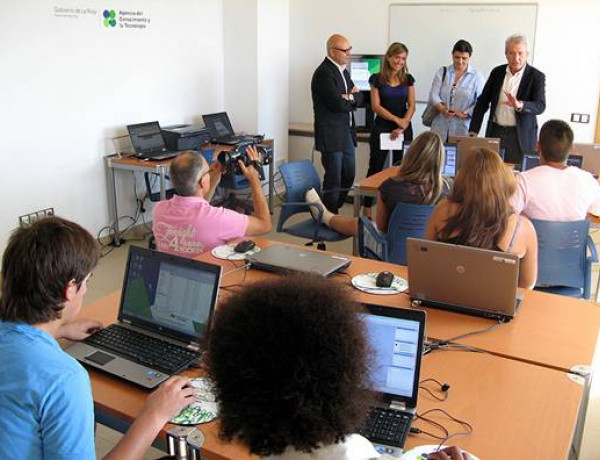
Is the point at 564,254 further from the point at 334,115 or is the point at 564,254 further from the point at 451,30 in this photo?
the point at 451,30

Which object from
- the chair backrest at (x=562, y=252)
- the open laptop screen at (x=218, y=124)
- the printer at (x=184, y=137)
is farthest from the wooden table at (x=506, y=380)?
the open laptop screen at (x=218, y=124)

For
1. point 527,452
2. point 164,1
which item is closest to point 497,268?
point 527,452

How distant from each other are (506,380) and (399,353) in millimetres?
383

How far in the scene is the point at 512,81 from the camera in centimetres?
502

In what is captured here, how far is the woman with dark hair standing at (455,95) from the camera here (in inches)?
216

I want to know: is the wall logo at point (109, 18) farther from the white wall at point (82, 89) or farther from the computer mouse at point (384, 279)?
the computer mouse at point (384, 279)

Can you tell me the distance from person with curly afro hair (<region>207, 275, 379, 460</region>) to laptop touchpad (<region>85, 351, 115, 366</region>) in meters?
0.95

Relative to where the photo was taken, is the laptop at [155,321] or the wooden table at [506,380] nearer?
the wooden table at [506,380]

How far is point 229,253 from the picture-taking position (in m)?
2.68

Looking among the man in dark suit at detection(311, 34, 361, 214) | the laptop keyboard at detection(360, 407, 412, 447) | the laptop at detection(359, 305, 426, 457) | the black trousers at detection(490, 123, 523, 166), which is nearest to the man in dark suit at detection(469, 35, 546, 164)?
the black trousers at detection(490, 123, 523, 166)

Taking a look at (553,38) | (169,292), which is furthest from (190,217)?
(553,38)

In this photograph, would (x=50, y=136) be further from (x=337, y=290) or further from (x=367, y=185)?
(x=337, y=290)

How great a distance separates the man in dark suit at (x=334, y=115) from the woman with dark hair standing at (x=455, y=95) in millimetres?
757

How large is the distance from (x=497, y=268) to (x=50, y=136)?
3.61 m
